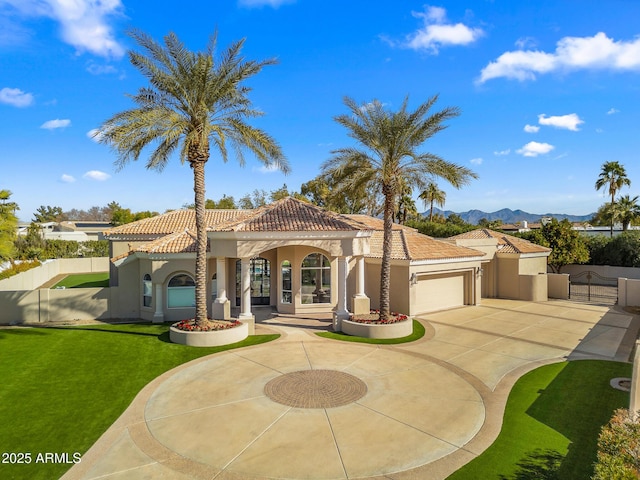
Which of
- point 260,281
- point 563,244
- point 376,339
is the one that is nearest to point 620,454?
point 376,339

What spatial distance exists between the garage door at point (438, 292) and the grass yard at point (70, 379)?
1020cm

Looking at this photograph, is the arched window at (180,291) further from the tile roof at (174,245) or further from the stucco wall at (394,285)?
the stucco wall at (394,285)

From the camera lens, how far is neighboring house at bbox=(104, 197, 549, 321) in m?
18.6

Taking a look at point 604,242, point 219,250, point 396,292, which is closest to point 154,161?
point 219,250

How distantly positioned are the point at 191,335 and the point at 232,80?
1136 centimetres

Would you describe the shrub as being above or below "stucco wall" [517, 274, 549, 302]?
Answer: above

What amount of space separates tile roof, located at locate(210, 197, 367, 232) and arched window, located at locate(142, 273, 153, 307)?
16.6 ft

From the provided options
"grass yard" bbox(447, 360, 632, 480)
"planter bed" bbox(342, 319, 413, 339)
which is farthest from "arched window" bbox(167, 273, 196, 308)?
"grass yard" bbox(447, 360, 632, 480)

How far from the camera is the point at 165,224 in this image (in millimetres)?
27172

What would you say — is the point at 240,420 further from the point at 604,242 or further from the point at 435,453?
the point at 604,242

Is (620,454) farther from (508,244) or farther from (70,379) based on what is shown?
(508,244)

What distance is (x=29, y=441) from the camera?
28.2 feet

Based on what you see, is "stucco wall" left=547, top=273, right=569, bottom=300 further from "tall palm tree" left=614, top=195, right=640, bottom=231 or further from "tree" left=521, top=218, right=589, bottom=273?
"tall palm tree" left=614, top=195, right=640, bottom=231

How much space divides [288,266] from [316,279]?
1.90 metres
